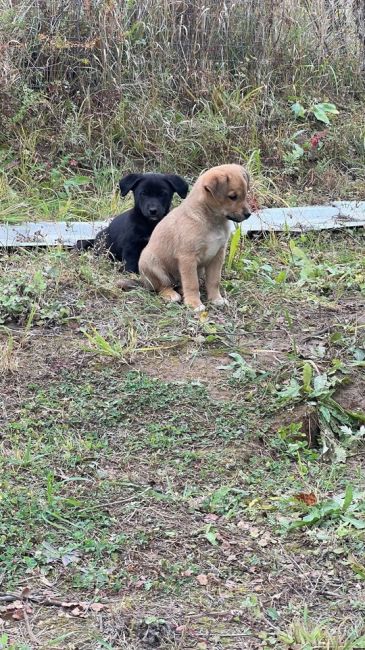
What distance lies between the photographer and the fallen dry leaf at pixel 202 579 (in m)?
3.55

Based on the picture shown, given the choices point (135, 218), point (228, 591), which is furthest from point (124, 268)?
point (228, 591)

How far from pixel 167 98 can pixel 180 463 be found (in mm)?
5958

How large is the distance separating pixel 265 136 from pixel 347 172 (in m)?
0.90

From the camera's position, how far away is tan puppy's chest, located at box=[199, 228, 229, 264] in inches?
239

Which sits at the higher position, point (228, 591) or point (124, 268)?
point (228, 591)

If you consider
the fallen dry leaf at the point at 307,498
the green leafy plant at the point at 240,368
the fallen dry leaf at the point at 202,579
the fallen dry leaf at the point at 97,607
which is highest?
the fallen dry leaf at the point at 97,607

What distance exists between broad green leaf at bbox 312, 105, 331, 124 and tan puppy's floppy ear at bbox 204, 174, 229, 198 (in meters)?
4.09

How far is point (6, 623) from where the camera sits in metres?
→ 3.33

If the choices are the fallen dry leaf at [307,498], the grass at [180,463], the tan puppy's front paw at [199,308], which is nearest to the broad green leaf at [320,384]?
the grass at [180,463]

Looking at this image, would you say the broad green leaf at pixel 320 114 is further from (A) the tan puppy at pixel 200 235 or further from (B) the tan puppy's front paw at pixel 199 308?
(B) the tan puppy's front paw at pixel 199 308

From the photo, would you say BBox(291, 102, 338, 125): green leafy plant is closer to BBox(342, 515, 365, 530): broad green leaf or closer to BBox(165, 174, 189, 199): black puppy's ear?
BBox(165, 174, 189, 199): black puppy's ear

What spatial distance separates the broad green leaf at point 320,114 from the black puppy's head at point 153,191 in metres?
3.22

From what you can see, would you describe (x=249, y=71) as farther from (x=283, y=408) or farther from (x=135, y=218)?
(x=283, y=408)

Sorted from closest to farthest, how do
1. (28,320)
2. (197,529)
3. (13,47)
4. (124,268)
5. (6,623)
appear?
(6,623) < (197,529) < (28,320) < (124,268) < (13,47)
